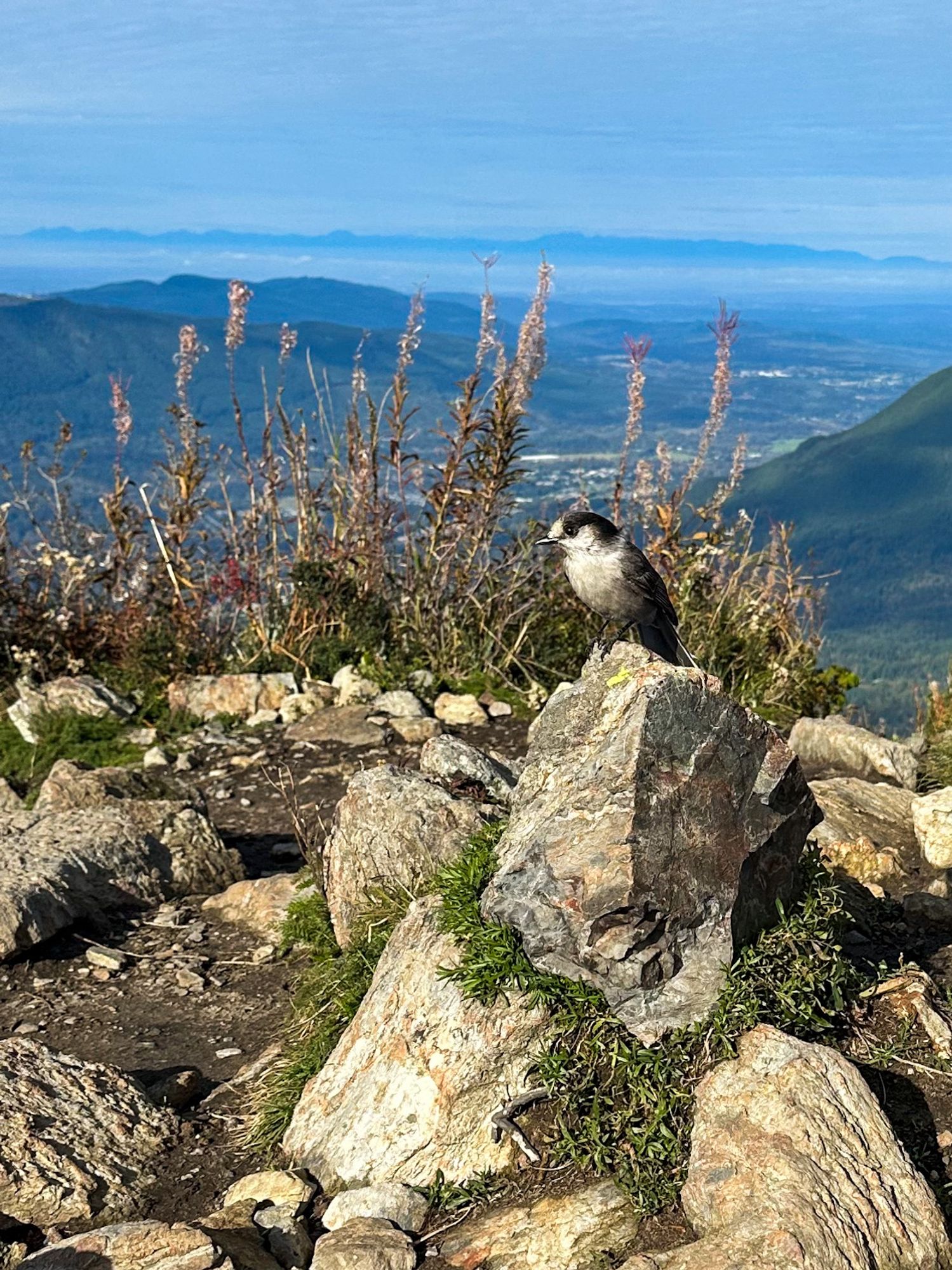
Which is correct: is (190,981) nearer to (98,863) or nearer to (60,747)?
(98,863)

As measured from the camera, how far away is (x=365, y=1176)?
451 centimetres

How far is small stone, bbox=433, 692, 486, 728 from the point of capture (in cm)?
1030

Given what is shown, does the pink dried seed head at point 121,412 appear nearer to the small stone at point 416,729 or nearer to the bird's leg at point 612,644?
the small stone at point 416,729

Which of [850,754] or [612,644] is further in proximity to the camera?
[850,754]

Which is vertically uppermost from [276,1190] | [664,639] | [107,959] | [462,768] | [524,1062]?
[664,639]

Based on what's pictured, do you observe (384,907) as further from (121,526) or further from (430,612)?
(121,526)

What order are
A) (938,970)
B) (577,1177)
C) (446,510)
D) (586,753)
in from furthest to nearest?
(446,510), (938,970), (586,753), (577,1177)

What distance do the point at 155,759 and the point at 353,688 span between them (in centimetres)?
171

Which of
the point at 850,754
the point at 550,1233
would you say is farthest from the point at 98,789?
the point at 550,1233

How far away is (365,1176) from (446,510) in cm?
710

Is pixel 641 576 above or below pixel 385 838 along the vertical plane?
above

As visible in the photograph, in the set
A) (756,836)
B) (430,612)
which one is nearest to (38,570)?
(430,612)

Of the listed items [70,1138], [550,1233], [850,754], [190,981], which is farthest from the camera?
[850,754]

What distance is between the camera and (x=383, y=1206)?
4.32m
